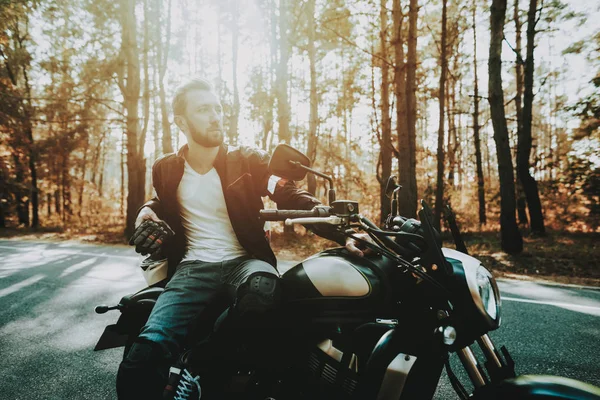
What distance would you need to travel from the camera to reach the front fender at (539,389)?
3.86ft

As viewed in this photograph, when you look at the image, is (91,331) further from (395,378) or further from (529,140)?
(529,140)

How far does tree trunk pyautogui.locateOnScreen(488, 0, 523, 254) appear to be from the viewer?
8.95 m

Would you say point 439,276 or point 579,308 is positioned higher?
point 439,276

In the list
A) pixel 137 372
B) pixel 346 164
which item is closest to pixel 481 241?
pixel 346 164

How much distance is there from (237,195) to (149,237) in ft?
Result: 2.12

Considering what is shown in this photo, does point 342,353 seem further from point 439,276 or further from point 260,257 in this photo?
point 260,257

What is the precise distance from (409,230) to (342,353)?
24.4 inches

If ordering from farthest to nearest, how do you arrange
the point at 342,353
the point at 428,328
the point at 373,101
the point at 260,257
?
the point at 373,101 < the point at 260,257 < the point at 342,353 < the point at 428,328

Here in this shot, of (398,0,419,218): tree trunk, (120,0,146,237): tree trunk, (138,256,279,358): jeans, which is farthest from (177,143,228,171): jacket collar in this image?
(120,0,146,237): tree trunk

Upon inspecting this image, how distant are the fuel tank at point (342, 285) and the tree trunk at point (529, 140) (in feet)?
45.2

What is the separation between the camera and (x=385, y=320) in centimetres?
145

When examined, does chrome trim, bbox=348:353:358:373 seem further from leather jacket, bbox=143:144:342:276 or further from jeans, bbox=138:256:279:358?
leather jacket, bbox=143:144:342:276

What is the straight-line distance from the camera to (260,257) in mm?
2268

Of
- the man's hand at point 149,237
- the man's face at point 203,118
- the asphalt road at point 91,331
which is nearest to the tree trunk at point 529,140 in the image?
the asphalt road at point 91,331
